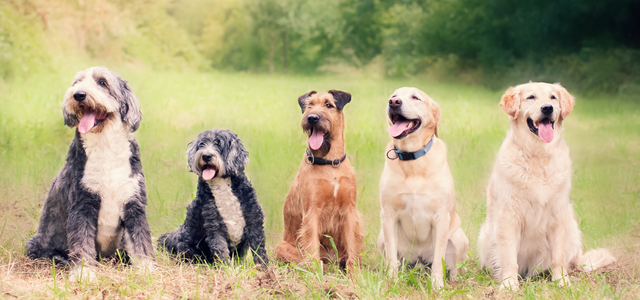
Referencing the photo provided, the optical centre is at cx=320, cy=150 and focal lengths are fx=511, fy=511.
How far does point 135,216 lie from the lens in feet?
11.8

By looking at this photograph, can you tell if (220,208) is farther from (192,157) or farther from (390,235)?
(390,235)

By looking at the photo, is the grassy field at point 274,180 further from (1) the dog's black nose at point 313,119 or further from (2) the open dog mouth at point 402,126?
(1) the dog's black nose at point 313,119

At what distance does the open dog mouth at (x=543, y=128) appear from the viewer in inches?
146

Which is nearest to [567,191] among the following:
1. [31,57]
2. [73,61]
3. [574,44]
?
[31,57]

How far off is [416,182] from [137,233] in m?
2.04

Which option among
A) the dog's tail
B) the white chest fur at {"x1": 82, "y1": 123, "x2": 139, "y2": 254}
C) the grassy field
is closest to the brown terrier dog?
the grassy field

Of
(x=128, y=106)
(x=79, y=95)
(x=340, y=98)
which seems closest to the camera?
(x=79, y=95)

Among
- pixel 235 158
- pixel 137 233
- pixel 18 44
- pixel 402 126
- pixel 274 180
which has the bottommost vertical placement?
pixel 137 233

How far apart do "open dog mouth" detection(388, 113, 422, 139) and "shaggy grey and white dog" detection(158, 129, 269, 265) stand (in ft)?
3.70

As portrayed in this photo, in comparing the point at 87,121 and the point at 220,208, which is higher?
the point at 87,121

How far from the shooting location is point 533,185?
148 inches

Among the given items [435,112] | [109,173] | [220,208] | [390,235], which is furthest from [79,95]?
[435,112]

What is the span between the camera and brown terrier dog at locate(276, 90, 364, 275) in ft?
13.2

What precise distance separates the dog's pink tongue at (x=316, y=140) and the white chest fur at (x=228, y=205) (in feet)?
2.29
